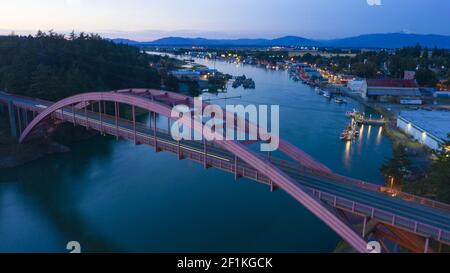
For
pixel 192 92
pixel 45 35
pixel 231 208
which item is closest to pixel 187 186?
pixel 231 208

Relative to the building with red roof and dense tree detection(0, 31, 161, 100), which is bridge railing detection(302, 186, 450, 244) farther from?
the building with red roof

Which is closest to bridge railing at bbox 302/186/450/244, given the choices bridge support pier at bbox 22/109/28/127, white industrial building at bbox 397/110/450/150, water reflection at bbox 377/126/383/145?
white industrial building at bbox 397/110/450/150

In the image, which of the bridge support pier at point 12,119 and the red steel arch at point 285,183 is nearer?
the red steel arch at point 285,183

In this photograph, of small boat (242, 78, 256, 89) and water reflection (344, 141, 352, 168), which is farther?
small boat (242, 78, 256, 89)

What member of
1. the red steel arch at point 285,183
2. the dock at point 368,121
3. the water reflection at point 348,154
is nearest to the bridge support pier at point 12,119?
the red steel arch at point 285,183

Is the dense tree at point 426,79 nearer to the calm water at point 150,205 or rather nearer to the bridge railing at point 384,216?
the calm water at point 150,205
